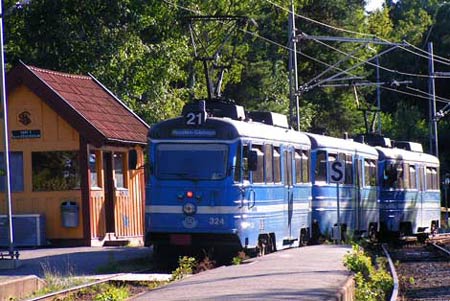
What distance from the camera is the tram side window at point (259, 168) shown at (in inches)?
885

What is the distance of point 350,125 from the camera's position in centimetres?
7200

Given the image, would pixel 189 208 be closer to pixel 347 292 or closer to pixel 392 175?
pixel 347 292

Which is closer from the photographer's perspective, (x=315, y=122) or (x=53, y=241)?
(x=53, y=241)

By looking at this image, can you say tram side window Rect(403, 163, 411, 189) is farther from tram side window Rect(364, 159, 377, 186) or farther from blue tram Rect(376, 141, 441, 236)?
tram side window Rect(364, 159, 377, 186)

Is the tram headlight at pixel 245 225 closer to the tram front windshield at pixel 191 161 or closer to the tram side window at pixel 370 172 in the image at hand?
the tram front windshield at pixel 191 161

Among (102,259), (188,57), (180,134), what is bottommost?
(102,259)

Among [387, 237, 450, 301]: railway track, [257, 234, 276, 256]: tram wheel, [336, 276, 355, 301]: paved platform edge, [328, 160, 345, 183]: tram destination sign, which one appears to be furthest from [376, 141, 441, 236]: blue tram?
[336, 276, 355, 301]: paved platform edge

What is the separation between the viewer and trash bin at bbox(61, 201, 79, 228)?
28.4m

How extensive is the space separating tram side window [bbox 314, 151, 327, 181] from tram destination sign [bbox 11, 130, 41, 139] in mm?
7288

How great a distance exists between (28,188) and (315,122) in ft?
144

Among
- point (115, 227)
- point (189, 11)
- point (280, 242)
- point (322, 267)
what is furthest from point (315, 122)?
point (322, 267)

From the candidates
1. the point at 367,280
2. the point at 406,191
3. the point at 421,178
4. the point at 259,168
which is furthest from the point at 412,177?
the point at 367,280

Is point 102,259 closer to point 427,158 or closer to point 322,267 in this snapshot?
point 322,267

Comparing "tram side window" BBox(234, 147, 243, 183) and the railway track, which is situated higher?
"tram side window" BBox(234, 147, 243, 183)
